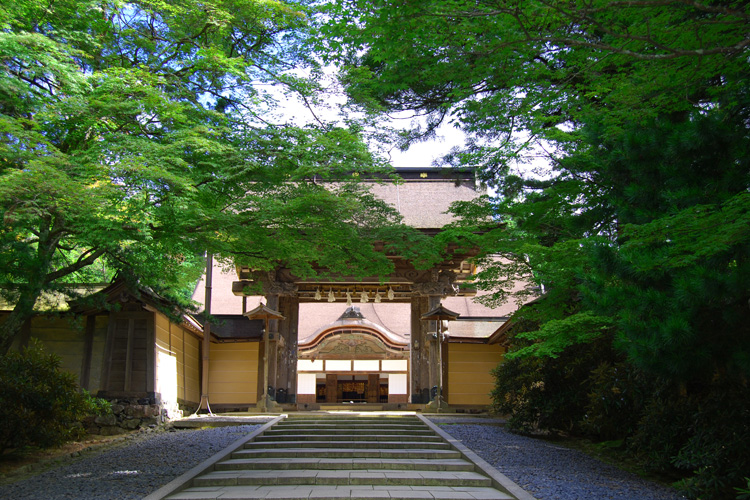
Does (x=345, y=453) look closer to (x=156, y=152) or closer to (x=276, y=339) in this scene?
(x=156, y=152)

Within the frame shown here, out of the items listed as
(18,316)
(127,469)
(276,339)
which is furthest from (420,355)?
(18,316)

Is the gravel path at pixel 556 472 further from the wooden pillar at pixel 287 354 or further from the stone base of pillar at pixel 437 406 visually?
the wooden pillar at pixel 287 354

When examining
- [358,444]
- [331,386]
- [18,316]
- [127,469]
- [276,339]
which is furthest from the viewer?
[331,386]

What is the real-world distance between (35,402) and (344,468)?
4.20 metres

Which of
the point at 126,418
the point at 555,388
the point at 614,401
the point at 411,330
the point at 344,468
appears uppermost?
the point at 411,330

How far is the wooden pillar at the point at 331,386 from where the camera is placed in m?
21.2

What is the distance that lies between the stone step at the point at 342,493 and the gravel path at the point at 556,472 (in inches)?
20.7

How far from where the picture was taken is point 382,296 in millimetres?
15305

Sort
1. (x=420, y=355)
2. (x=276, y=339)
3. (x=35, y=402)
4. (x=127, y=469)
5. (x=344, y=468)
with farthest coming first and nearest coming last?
(x=420, y=355) < (x=276, y=339) < (x=35, y=402) < (x=344, y=468) < (x=127, y=469)

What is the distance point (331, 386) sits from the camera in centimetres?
2148

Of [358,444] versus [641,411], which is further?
[358,444]

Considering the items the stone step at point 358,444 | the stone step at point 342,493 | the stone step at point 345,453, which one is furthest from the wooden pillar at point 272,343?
the stone step at point 342,493

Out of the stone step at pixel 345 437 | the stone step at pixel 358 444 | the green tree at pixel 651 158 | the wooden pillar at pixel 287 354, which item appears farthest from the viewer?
the wooden pillar at pixel 287 354

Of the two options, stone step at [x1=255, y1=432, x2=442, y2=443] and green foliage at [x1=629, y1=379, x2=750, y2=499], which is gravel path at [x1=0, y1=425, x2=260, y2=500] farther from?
green foliage at [x1=629, y1=379, x2=750, y2=499]
